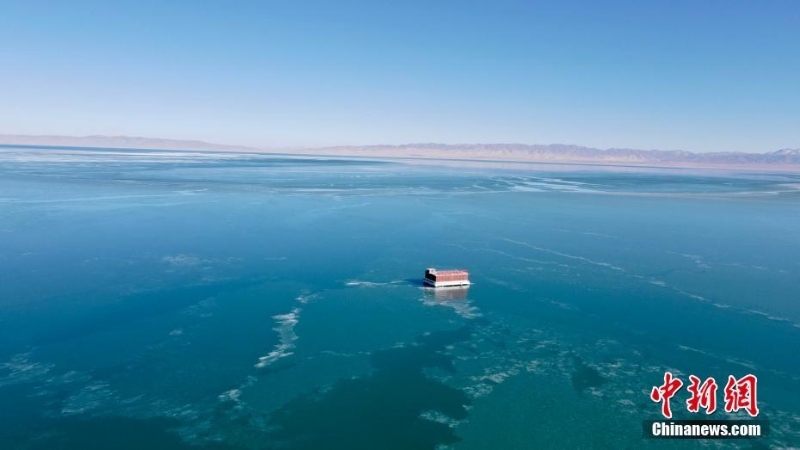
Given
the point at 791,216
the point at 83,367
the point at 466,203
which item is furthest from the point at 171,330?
the point at 791,216

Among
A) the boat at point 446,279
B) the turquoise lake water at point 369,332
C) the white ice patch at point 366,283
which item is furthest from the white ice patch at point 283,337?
the boat at point 446,279

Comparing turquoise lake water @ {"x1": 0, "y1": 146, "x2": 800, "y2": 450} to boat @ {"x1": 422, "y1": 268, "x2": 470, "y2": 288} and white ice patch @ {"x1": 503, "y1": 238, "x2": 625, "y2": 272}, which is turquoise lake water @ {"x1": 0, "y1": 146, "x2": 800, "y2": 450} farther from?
boat @ {"x1": 422, "y1": 268, "x2": 470, "y2": 288}

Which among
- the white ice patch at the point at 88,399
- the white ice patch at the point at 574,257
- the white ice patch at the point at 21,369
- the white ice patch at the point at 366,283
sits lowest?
the white ice patch at the point at 88,399

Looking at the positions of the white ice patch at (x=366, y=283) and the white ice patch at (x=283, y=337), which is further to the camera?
the white ice patch at (x=366, y=283)

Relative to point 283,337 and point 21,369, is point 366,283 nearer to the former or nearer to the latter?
point 283,337

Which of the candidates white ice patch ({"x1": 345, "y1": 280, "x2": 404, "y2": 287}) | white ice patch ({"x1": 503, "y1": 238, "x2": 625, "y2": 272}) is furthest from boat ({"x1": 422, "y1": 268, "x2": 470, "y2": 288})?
white ice patch ({"x1": 503, "y1": 238, "x2": 625, "y2": 272})

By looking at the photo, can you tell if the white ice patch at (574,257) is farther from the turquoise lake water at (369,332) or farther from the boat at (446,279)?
the boat at (446,279)

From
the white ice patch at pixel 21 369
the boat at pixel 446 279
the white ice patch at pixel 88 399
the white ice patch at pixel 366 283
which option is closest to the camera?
the white ice patch at pixel 88 399
